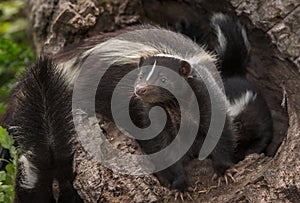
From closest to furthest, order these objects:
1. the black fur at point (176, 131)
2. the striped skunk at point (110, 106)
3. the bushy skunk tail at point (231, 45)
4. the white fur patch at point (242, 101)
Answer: the striped skunk at point (110, 106)
the black fur at point (176, 131)
the bushy skunk tail at point (231, 45)
the white fur patch at point (242, 101)

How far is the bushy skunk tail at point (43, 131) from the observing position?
4035 mm

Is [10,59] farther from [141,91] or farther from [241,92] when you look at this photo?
[141,91]

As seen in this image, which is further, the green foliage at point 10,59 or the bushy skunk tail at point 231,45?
the bushy skunk tail at point 231,45

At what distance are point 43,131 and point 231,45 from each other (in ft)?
7.28

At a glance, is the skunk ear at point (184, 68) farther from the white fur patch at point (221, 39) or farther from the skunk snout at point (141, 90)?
the white fur patch at point (221, 39)

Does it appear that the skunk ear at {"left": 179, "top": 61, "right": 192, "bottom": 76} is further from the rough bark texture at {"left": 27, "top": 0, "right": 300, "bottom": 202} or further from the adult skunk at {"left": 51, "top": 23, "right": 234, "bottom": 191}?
the rough bark texture at {"left": 27, "top": 0, "right": 300, "bottom": 202}

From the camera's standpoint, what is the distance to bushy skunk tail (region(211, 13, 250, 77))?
18.1 ft

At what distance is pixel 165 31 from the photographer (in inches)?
205

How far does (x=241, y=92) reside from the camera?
19.1 ft

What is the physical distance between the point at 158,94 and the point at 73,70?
2.68 ft

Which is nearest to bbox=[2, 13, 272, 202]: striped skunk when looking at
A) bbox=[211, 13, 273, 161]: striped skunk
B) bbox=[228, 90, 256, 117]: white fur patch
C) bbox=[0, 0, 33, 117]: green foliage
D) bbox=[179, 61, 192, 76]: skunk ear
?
bbox=[179, 61, 192, 76]: skunk ear

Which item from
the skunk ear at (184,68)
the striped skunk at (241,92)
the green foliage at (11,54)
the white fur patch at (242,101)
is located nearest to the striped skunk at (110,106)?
the skunk ear at (184,68)

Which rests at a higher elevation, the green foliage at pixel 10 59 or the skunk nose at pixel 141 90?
the skunk nose at pixel 141 90

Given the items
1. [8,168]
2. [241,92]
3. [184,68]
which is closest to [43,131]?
[8,168]
